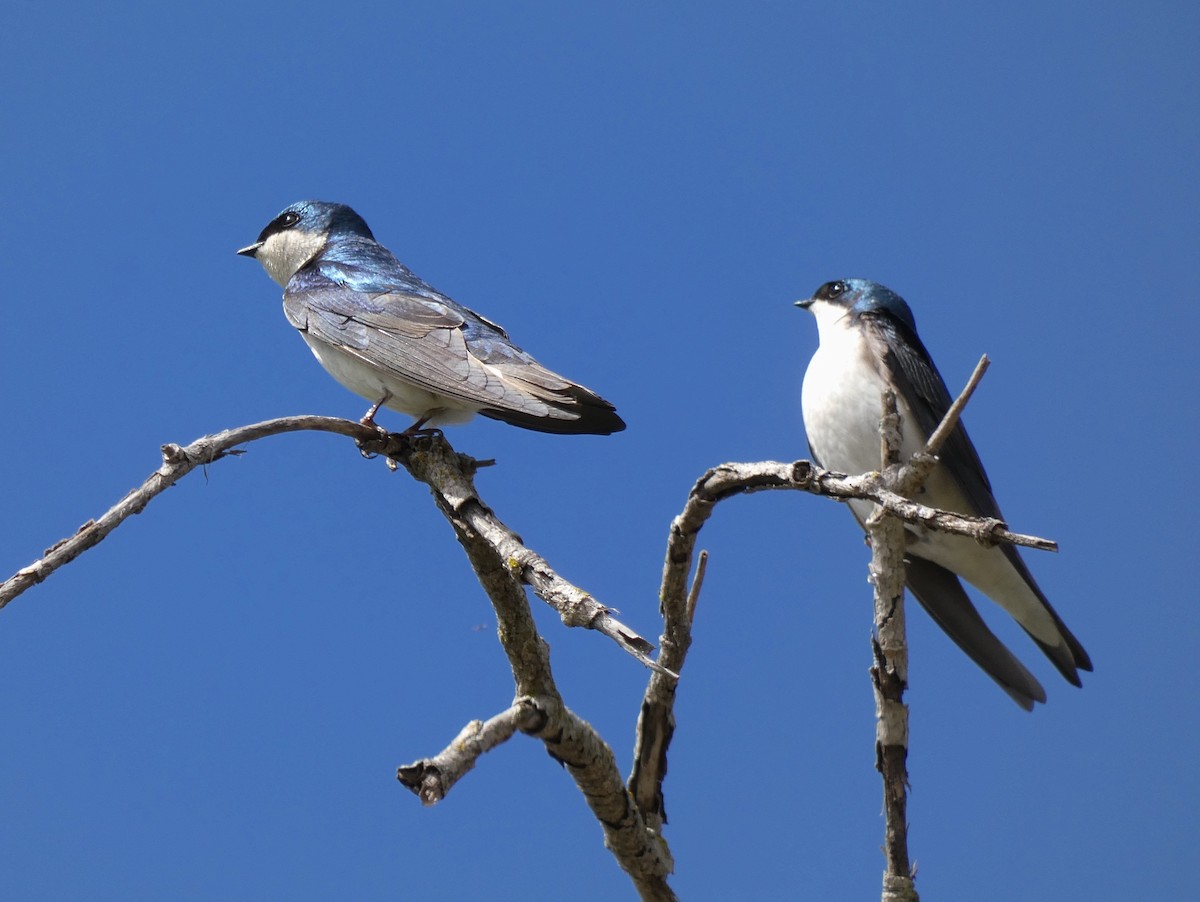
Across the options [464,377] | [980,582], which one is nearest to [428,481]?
[464,377]

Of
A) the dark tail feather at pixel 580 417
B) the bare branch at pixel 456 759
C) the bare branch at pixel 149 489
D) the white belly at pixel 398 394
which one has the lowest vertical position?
the bare branch at pixel 456 759

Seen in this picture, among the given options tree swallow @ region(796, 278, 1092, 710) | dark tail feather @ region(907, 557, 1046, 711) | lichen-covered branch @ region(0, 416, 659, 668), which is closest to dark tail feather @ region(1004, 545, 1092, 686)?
tree swallow @ region(796, 278, 1092, 710)

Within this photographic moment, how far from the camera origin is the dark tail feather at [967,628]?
168 inches

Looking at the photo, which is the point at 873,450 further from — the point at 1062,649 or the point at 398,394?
the point at 398,394

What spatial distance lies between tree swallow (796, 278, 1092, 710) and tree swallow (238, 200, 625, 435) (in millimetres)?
1389

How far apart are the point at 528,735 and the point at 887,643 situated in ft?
3.10

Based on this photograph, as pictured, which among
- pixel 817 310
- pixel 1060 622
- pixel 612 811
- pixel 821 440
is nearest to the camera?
pixel 612 811

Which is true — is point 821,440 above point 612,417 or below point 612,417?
above

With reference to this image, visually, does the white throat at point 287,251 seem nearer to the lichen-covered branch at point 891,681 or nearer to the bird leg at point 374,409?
the bird leg at point 374,409

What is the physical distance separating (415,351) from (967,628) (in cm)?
217

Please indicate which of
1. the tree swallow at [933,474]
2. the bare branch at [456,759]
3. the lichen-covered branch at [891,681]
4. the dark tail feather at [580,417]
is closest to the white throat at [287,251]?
the dark tail feather at [580,417]

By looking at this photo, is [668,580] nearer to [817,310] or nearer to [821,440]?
[821,440]

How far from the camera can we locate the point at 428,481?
10.9 ft

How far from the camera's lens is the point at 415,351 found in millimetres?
3736
